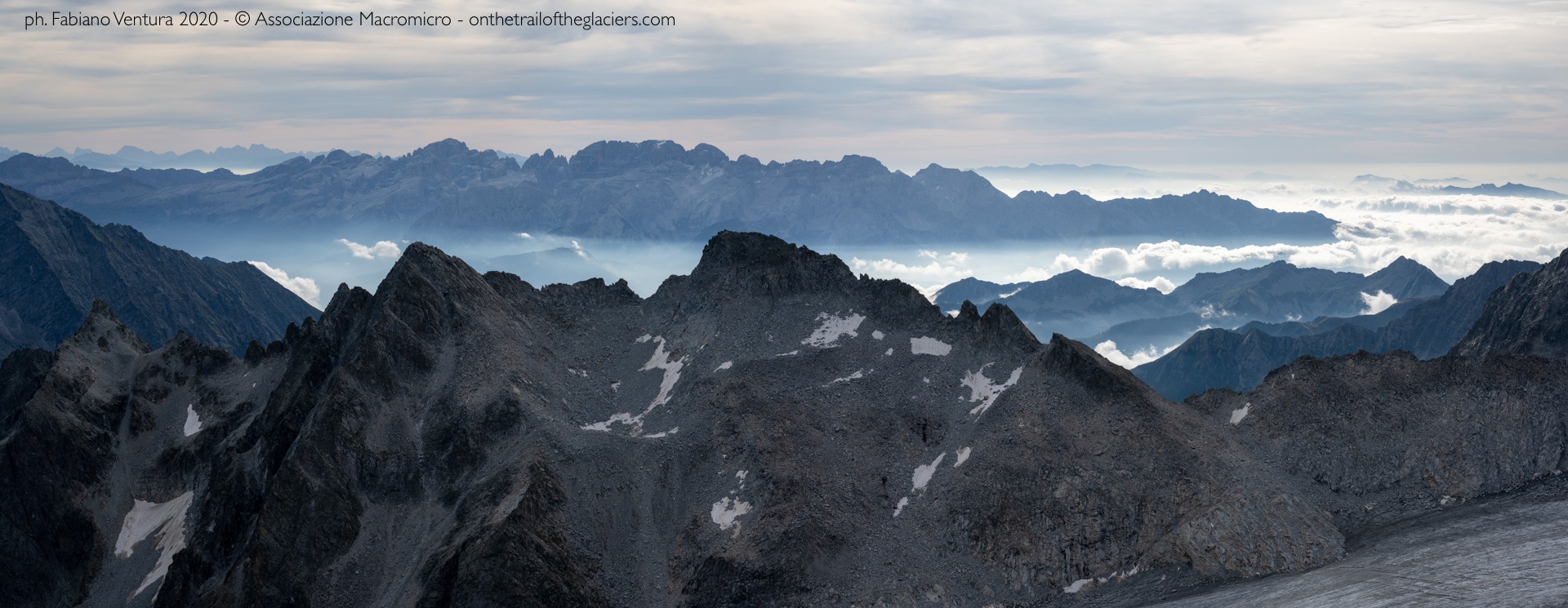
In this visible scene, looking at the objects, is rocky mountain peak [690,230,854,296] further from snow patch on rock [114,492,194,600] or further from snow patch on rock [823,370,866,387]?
snow patch on rock [114,492,194,600]

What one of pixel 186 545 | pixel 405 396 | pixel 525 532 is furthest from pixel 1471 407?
pixel 186 545

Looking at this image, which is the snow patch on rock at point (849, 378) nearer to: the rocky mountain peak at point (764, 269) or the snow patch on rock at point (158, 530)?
the rocky mountain peak at point (764, 269)

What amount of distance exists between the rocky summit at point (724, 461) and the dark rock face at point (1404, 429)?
1.25 ft

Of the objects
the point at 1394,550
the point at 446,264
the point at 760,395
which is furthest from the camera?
the point at 446,264

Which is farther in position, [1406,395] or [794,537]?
[1406,395]

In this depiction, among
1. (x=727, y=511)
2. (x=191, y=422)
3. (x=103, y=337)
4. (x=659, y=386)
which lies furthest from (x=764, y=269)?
(x=103, y=337)

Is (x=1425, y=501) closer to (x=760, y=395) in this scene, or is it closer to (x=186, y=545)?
(x=760, y=395)

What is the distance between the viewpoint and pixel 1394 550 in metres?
106

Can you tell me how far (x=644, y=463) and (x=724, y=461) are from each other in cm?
1144

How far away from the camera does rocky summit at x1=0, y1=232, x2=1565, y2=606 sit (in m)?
114

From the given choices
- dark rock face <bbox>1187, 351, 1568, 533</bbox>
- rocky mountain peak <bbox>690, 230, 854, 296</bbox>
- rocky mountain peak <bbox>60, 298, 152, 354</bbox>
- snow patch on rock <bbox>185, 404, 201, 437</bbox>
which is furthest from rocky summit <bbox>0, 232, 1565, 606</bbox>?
rocky mountain peak <bbox>60, 298, 152, 354</bbox>

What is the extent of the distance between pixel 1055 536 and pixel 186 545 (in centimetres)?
11978

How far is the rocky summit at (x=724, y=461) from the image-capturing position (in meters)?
114

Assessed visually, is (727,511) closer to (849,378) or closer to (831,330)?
(849,378)
